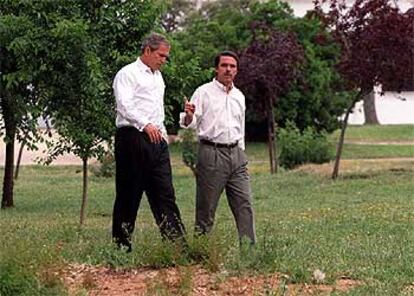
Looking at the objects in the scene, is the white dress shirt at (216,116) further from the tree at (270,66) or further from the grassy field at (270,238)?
the tree at (270,66)

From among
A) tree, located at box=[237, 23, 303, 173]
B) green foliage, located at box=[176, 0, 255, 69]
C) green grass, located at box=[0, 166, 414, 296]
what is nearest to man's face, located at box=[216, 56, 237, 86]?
green grass, located at box=[0, 166, 414, 296]

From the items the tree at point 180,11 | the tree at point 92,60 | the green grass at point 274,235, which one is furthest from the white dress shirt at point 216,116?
the tree at point 180,11

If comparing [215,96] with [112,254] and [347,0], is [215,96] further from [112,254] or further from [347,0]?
[347,0]

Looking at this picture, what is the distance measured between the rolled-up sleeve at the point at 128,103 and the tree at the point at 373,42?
12959mm

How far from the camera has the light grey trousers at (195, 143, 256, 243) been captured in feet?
25.0

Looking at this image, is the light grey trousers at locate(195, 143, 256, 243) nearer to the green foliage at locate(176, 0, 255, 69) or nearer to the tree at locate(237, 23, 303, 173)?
the tree at locate(237, 23, 303, 173)

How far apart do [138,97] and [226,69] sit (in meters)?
0.86

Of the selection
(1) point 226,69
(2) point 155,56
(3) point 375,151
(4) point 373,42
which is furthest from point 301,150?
(2) point 155,56

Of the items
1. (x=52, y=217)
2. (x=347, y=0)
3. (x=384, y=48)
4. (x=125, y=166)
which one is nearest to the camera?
(x=125, y=166)

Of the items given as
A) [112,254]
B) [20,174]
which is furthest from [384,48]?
[112,254]

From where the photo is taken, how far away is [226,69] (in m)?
7.67

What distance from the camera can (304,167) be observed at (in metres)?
24.4

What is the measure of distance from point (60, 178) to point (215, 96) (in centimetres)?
1768

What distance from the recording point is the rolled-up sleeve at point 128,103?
7055mm
